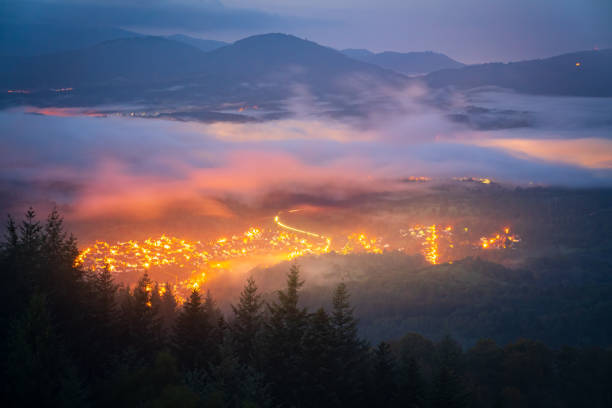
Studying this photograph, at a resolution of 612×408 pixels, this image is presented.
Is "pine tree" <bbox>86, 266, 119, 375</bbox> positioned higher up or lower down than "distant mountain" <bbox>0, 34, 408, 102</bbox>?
lower down

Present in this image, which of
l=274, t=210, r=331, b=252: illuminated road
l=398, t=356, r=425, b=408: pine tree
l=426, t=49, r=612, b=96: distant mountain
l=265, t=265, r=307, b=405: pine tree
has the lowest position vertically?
l=398, t=356, r=425, b=408: pine tree

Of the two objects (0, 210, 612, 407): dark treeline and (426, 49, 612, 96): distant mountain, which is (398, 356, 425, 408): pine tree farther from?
(426, 49, 612, 96): distant mountain

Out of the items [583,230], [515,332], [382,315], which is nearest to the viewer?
[515,332]

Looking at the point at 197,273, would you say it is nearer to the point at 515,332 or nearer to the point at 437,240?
the point at 515,332

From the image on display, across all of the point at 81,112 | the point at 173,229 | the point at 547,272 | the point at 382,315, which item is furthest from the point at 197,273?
the point at 547,272

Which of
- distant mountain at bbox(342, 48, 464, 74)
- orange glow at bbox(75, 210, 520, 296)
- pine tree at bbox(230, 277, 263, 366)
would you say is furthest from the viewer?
distant mountain at bbox(342, 48, 464, 74)

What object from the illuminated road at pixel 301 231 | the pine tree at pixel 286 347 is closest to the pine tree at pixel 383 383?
the pine tree at pixel 286 347

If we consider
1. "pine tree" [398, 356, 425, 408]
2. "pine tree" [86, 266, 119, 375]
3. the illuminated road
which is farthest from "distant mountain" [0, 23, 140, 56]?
"pine tree" [398, 356, 425, 408]
